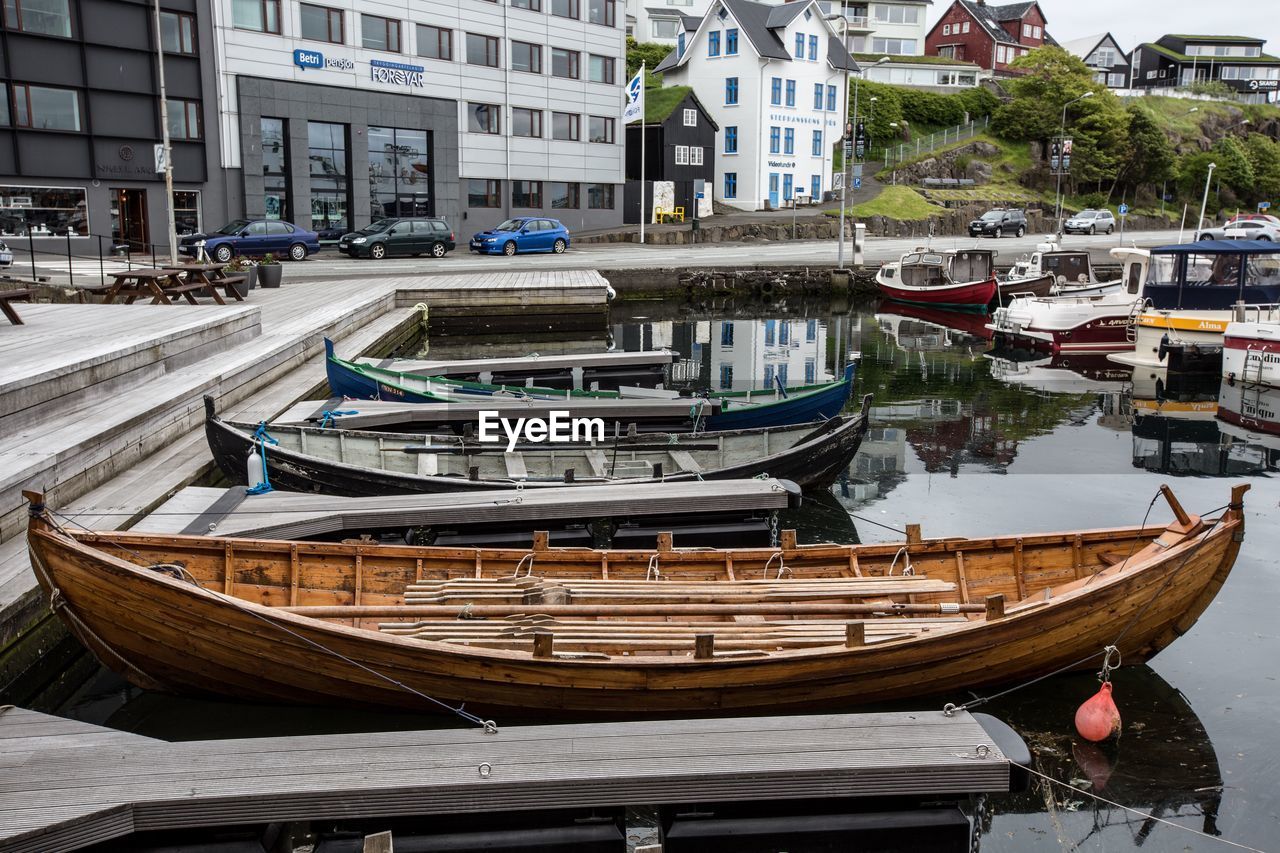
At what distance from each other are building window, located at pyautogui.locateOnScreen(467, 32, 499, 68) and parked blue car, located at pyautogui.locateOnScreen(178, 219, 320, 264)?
13.5 meters

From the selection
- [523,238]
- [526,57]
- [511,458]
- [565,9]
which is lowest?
[511,458]

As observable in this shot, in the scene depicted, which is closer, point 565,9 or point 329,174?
point 329,174

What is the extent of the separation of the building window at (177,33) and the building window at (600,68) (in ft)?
64.3

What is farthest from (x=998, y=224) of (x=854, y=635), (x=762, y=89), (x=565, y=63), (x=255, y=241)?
(x=854, y=635)

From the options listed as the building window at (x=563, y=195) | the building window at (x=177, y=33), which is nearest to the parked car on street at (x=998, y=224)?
the building window at (x=563, y=195)

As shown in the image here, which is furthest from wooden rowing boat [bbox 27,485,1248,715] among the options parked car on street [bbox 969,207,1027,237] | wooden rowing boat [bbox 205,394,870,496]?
parked car on street [bbox 969,207,1027,237]

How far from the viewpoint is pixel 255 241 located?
3653cm

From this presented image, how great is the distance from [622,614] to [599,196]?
4856cm

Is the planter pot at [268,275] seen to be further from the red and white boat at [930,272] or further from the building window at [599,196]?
the building window at [599,196]

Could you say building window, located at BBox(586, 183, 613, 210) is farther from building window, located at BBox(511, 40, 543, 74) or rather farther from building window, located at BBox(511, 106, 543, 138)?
building window, located at BBox(511, 40, 543, 74)

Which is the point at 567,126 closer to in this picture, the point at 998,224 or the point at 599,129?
the point at 599,129

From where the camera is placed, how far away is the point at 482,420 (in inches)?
560

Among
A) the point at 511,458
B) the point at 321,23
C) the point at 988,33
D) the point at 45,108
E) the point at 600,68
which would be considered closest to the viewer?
the point at 511,458

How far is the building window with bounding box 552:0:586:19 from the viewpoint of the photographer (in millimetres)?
50156
